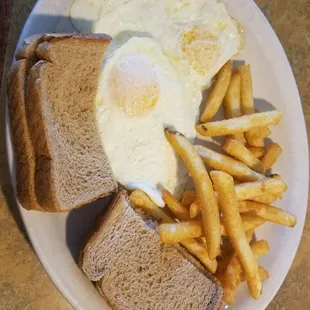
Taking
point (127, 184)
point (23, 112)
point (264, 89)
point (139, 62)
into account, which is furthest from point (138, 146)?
point (264, 89)

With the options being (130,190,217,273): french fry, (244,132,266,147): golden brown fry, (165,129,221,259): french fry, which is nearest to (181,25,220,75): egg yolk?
(244,132,266,147): golden brown fry

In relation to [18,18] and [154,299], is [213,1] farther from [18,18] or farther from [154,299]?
[154,299]

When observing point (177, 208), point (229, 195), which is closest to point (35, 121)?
point (177, 208)

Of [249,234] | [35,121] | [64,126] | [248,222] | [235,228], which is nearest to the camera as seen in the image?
[35,121]

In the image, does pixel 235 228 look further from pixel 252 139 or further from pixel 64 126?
pixel 64 126

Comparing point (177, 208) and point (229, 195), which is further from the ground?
point (229, 195)
